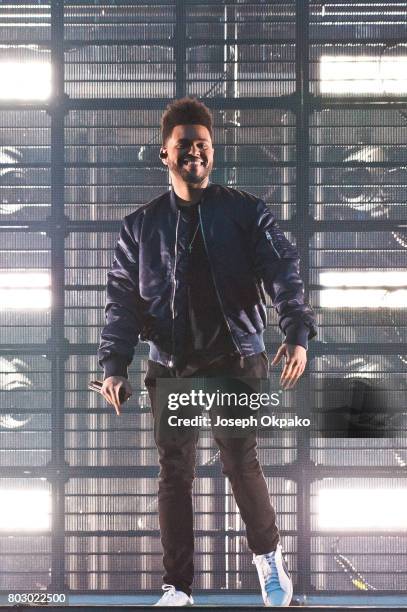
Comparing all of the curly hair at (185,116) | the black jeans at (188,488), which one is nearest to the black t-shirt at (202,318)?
the black jeans at (188,488)

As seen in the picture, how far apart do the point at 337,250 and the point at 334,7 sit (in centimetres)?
103

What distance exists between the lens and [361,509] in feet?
10.7

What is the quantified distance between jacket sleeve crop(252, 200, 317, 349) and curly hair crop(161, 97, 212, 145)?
19.1 inches

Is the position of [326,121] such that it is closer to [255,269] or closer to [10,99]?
[255,269]

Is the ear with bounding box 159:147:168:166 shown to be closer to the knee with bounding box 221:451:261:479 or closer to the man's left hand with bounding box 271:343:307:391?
the man's left hand with bounding box 271:343:307:391

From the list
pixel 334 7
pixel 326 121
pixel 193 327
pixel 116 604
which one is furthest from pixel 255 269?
pixel 116 604

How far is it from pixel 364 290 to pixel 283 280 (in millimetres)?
469

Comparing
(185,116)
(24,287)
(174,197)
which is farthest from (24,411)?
(185,116)

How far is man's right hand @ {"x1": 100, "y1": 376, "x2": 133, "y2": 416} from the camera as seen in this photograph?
305 centimetres

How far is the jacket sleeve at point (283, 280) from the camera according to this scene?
2943mm

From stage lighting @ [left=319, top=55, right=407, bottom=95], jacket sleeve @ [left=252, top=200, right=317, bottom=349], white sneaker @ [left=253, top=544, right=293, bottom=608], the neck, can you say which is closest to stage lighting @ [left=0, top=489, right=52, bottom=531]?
white sneaker @ [left=253, top=544, right=293, bottom=608]

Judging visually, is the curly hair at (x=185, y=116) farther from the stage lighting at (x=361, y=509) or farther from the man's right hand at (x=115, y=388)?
the stage lighting at (x=361, y=509)

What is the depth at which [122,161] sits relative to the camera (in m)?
3.27

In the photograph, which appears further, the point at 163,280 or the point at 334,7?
the point at 334,7
